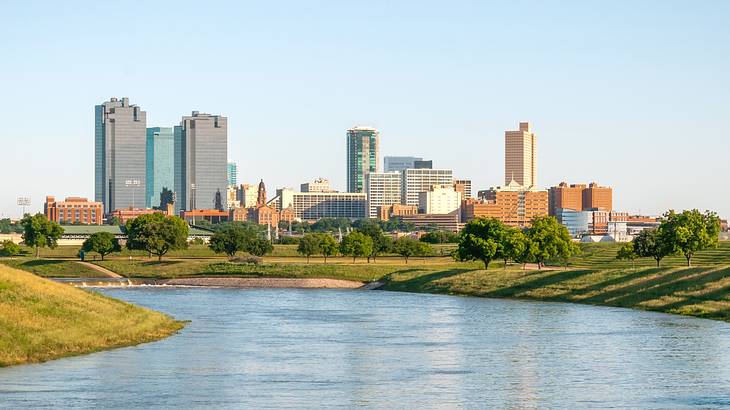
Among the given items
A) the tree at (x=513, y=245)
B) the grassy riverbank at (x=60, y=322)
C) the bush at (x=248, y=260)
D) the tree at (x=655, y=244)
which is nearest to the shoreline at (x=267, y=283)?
the bush at (x=248, y=260)

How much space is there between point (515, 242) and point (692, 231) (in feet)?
83.1

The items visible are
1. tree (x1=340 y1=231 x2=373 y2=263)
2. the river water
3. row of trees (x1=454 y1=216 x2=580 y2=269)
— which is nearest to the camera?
the river water

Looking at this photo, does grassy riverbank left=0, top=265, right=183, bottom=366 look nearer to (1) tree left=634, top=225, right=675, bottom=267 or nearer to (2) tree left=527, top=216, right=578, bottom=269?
(1) tree left=634, top=225, right=675, bottom=267

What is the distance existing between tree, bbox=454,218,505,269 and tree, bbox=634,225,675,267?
1776 centimetres

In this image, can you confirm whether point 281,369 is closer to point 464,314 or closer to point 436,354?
point 436,354

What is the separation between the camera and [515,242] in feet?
516

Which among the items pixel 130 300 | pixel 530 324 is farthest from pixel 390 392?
pixel 130 300

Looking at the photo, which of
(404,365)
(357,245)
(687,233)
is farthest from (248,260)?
(404,365)

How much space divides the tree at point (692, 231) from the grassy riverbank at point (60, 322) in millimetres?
64493

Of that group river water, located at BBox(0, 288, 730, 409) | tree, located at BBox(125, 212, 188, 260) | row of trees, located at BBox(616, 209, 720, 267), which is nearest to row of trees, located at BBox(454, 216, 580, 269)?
row of trees, located at BBox(616, 209, 720, 267)

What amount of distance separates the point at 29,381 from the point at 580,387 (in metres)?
27.6

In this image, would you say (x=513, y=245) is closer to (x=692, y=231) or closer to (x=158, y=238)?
(x=692, y=231)

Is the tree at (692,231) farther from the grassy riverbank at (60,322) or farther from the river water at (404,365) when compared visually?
the grassy riverbank at (60,322)

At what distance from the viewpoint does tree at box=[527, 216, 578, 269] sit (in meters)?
156
